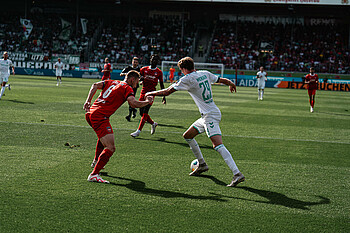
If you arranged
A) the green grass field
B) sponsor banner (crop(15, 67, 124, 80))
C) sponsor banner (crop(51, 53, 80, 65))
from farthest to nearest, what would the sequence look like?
sponsor banner (crop(51, 53, 80, 65)) < sponsor banner (crop(15, 67, 124, 80)) < the green grass field

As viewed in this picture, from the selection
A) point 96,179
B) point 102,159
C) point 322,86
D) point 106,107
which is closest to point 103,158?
point 102,159

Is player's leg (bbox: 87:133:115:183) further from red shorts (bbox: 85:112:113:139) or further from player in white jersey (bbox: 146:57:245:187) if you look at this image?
player in white jersey (bbox: 146:57:245:187)

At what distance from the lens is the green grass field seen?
15.4ft

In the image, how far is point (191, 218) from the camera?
4.82 meters

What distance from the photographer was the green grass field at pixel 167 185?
4684 mm

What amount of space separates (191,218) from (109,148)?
204 cm

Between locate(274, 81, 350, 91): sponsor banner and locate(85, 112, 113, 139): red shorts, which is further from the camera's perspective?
locate(274, 81, 350, 91): sponsor banner

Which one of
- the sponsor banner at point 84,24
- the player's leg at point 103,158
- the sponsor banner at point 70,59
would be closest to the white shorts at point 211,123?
the player's leg at point 103,158

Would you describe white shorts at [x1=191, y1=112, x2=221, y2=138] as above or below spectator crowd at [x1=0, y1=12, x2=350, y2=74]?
below

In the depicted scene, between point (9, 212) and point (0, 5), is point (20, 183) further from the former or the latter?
point (0, 5)

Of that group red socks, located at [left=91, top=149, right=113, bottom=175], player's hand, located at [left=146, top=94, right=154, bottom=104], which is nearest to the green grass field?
red socks, located at [left=91, top=149, right=113, bottom=175]

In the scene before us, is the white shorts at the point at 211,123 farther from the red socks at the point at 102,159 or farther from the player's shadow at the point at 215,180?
the red socks at the point at 102,159

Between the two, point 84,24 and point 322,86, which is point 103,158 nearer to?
point 322,86

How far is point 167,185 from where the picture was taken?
6219mm
